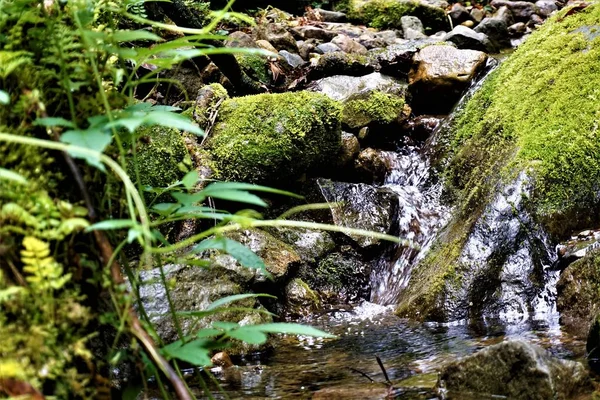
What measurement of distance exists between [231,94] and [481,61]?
3.48m

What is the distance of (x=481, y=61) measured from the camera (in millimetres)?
7590

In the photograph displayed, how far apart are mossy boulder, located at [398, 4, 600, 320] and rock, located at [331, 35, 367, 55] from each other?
4840 mm

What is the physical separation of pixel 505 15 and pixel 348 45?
3.43m

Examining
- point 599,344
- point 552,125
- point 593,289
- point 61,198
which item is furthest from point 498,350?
point 552,125

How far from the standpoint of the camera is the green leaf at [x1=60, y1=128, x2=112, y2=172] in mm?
868

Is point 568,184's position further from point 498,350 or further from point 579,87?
point 498,350

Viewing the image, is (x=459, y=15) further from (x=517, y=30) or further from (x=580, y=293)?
(x=580, y=293)

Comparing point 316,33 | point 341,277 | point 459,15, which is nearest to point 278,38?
point 316,33

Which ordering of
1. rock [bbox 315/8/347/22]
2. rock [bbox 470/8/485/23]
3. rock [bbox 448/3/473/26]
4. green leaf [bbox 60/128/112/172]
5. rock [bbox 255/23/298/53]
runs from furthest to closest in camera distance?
rock [bbox 315/8/347/22]
rock [bbox 448/3/473/26]
rock [bbox 470/8/485/23]
rock [bbox 255/23/298/53]
green leaf [bbox 60/128/112/172]

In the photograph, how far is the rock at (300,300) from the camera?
483 cm

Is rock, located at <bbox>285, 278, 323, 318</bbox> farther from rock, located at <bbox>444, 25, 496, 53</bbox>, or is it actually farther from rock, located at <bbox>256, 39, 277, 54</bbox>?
rock, located at <bbox>444, 25, 496, 53</bbox>

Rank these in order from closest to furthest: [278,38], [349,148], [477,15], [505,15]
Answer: [349,148], [278,38], [505,15], [477,15]

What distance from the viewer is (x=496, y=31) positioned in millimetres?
9898

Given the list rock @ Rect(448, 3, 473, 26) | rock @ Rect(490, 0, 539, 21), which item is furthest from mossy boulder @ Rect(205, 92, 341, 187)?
rock @ Rect(490, 0, 539, 21)
